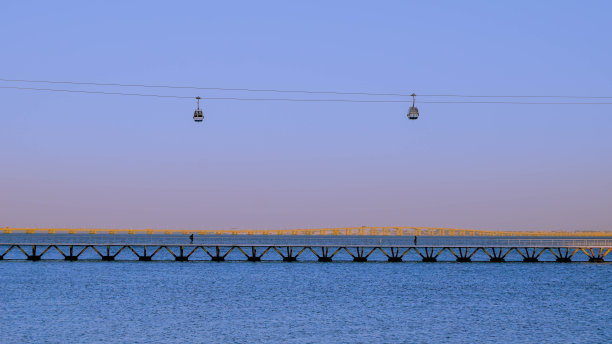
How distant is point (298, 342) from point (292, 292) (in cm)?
2491

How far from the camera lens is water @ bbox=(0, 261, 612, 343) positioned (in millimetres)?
38531

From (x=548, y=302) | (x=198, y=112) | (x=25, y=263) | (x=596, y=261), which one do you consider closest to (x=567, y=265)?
(x=596, y=261)

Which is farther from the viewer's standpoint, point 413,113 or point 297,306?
point 297,306

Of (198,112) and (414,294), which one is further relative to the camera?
(414,294)

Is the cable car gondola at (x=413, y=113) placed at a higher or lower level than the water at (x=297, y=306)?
higher

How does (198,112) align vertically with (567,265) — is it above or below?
above

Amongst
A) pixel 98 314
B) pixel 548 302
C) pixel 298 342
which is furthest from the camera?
pixel 548 302

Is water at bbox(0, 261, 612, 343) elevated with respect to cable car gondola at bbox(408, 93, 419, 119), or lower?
lower

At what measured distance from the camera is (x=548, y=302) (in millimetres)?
56281

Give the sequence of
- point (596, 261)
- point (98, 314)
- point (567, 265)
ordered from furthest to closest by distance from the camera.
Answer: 1. point (567, 265)
2. point (596, 261)
3. point (98, 314)

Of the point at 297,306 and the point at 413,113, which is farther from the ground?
the point at 413,113

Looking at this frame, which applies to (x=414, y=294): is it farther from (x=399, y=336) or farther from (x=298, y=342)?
(x=298, y=342)

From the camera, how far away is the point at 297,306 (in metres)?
51.1

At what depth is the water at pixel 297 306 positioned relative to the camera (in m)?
38.5
